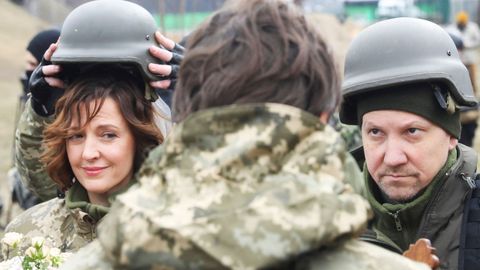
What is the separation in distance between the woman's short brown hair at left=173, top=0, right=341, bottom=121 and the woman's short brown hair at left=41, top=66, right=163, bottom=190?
160 cm

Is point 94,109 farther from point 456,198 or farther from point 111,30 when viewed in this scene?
point 456,198

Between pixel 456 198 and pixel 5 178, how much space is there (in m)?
13.1

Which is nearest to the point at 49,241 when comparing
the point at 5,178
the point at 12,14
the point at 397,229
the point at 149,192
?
the point at 397,229

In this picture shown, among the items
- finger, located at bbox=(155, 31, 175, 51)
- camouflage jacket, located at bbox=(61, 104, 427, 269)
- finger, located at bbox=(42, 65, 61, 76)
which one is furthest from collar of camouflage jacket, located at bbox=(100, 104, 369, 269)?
finger, located at bbox=(155, 31, 175, 51)

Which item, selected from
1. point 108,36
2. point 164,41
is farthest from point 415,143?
point 108,36

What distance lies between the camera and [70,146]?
374cm

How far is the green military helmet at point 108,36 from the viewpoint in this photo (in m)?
3.78

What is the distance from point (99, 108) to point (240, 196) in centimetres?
186

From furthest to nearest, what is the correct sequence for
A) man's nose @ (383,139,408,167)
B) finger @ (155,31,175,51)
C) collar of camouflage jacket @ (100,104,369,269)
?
1. finger @ (155,31,175,51)
2. man's nose @ (383,139,408,167)
3. collar of camouflage jacket @ (100,104,369,269)

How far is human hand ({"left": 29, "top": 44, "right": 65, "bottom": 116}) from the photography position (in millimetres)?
3799

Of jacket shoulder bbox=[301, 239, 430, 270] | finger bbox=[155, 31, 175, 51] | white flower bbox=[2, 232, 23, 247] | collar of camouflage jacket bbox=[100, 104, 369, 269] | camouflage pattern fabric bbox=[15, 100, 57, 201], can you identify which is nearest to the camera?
collar of camouflage jacket bbox=[100, 104, 369, 269]

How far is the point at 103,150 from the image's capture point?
369 centimetres

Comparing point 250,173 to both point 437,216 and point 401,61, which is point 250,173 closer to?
point 437,216

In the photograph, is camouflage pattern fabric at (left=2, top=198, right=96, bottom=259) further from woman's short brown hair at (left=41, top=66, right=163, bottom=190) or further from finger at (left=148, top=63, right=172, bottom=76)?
finger at (left=148, top=63, right=172, bottom=76)
